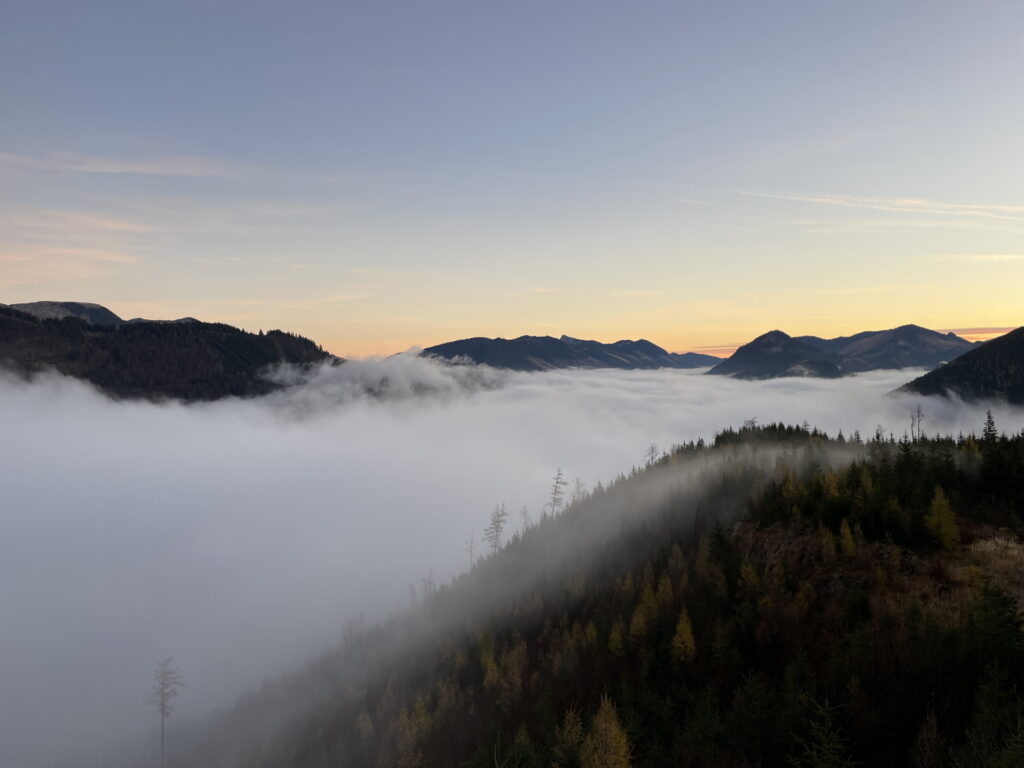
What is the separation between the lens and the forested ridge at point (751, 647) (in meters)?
60.8

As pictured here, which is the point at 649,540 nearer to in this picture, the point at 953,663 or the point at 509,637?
the point at 509,637

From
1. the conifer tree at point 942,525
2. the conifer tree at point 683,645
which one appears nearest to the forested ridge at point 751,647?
the conifer tree at point 683,645

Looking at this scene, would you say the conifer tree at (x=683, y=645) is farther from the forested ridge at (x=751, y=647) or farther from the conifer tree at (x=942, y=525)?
the conifer tree at (x=942, y=525)

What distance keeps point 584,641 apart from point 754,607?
4894cm

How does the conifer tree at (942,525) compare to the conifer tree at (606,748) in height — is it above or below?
above

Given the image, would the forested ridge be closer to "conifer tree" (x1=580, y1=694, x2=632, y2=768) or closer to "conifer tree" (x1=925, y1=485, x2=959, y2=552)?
"conifer tree" (x1=580, y1=694, x2=632, y2=768)

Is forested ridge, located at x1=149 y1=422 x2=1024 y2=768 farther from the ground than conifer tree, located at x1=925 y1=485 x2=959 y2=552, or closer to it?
closer to it

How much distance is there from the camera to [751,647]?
96812 mm

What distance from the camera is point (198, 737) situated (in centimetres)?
19962

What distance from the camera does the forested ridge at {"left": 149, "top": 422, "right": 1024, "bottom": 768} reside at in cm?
6081

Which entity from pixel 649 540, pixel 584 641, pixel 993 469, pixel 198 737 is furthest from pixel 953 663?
pixel 198 737

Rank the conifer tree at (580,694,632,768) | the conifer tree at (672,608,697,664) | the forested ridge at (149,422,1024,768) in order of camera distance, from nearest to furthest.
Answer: the forested ridge at (149,422,1024,768) → the conifer tree at (580,694,632,768) → the conifer tree at (672,608,697,664)

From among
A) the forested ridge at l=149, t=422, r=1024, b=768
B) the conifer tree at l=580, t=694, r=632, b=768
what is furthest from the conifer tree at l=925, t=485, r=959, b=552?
the conifer tree at l=580, t=694, r=632, b=768

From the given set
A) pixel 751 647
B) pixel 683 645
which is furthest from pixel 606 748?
pixel 751 647
